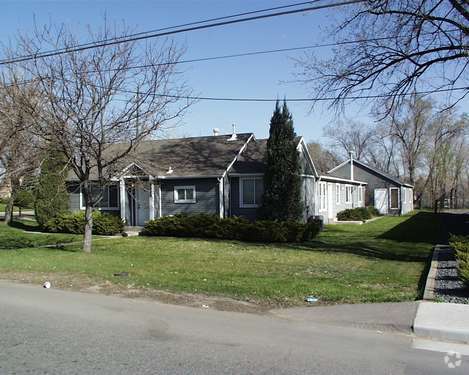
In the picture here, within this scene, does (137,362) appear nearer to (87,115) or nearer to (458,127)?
(87,115)

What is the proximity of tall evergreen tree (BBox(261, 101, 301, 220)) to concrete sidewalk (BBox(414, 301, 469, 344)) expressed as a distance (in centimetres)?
1536

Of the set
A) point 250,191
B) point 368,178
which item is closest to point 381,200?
point 368,178

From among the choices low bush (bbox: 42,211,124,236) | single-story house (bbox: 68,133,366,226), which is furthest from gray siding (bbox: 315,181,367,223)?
low bush (bbox: 42,211,124,236)

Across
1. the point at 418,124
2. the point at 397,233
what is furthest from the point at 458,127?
the point at 397,233

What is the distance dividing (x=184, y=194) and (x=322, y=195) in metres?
10.5

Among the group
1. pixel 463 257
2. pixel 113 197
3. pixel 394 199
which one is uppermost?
pixel 113 197

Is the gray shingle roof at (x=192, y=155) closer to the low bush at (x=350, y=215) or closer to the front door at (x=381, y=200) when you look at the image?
the low bush at (x=350, y=215)

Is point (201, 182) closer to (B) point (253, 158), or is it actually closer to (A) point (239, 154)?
(A) point (239, 154)

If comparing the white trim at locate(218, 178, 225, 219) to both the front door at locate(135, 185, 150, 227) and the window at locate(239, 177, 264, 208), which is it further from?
the front door at locate(135, 185, 150, 227)

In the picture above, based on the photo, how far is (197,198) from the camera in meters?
26.4

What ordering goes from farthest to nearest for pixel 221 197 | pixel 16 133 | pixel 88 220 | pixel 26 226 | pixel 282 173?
1. pixel 26 226
2. pixel 221 197
3. pixel 282 173
4. pixel 16 133
5. pixel 88 220

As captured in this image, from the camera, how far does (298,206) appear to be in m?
24.5

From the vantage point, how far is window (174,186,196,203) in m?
26.6

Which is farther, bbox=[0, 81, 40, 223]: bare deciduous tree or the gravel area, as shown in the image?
bbox=[0, 81, 40, 223]: bare deciduous tree
